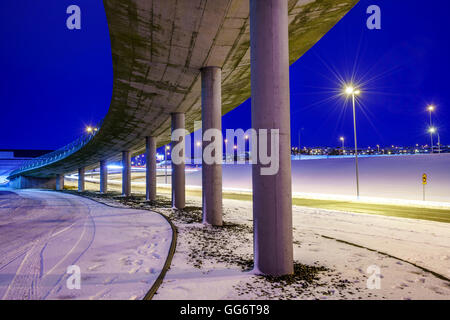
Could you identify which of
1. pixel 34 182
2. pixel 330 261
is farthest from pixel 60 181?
pixel 330 261

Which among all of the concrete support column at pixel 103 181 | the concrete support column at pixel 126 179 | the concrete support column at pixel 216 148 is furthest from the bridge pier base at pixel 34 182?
the concrete support column at pixel 216 148

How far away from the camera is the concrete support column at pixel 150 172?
82.7 ft

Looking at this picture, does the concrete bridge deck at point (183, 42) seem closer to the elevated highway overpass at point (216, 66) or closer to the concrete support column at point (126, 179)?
the elevated highway overpass at point (216, 66)

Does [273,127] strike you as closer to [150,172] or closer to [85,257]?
[85,257]

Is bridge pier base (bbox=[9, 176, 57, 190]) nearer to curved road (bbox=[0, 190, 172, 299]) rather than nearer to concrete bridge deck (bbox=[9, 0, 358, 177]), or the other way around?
concrete bridge deck (bbox=[9, 0, 358, 177])

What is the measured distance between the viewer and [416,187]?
2533 cm

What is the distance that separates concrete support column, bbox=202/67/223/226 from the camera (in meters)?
12.2

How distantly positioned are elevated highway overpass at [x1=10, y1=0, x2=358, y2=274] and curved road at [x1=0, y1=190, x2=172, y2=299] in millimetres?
2765

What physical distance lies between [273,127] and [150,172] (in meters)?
22.0

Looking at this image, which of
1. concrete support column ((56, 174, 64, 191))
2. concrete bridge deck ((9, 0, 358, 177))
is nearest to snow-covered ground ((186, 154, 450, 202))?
concrete bridge deck ((9, 0, 358, 177))

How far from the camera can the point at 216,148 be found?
12344 millimetres

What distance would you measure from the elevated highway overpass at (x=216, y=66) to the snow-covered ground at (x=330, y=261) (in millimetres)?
913
